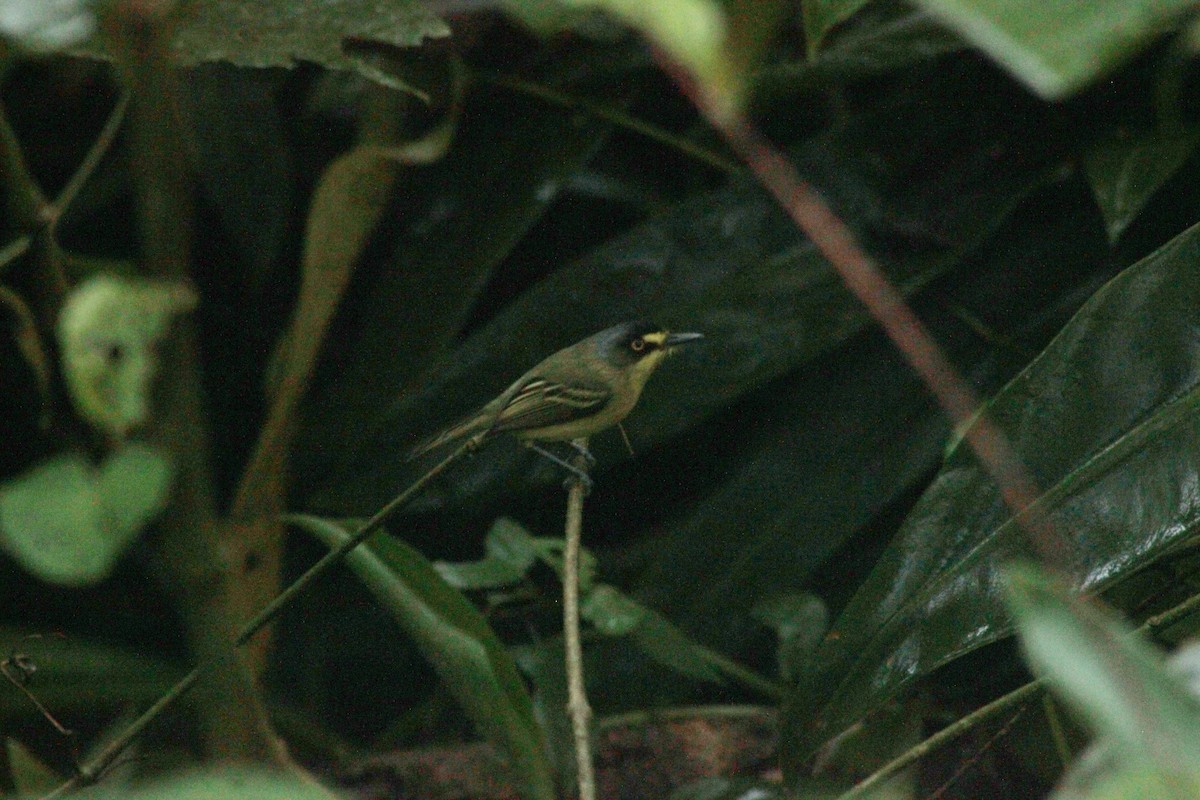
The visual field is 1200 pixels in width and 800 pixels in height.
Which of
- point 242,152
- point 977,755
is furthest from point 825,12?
point 242,152

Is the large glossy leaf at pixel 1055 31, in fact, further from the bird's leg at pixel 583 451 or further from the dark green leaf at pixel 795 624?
the dark green leaf at pixel 795 624

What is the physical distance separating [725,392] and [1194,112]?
872 millimetres

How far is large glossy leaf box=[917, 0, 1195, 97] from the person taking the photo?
0.57m

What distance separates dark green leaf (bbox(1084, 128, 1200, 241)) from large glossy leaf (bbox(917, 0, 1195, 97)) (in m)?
1.48

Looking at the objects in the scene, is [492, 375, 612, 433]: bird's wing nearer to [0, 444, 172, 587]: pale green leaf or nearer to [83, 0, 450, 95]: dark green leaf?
[83, 0, 450, 95]: dark green leaf

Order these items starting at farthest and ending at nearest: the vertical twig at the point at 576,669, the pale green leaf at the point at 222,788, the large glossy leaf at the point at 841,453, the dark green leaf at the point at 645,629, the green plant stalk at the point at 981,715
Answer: the large glossy leaf at the point at 841,453 < the dark green leaf at the point at 645,629 < the green plant stalk at the point at 981,715 < the vertical twig at the point at 576,669 < the pale green leaf at the point at 222,788

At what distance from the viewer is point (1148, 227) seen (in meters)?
2.34

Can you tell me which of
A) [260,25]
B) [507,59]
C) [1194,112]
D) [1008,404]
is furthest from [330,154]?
[1008,404]

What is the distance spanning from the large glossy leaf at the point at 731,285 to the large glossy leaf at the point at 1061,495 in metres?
0.79

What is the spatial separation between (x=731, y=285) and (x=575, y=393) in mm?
575

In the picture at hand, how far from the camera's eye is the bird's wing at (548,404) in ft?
6.30

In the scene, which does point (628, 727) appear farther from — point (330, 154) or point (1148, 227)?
point (330, 154)

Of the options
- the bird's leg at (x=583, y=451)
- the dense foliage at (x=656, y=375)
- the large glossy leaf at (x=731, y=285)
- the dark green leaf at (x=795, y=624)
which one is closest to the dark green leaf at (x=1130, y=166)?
the dense foliage at (x=656, y=375)

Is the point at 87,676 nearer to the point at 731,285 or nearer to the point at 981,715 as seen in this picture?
the point at 731,285
